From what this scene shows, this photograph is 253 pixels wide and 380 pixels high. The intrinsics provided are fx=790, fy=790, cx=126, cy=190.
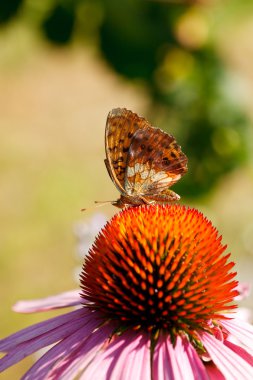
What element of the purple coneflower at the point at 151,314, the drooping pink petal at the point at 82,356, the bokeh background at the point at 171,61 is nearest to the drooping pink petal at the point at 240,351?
the purple coneflower at the point at 151,314

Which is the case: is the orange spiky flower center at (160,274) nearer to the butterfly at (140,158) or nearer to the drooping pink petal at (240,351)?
the drooping pink petal at (240,351)

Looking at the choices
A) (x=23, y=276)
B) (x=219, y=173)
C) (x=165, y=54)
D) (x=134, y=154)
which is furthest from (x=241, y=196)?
(x=134, y=154)

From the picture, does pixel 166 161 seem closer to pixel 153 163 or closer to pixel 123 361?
pixel 153 163

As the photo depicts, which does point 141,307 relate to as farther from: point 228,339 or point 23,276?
point 23,276

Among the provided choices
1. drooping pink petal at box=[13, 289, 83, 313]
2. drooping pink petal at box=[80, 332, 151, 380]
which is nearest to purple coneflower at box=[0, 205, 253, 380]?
drooping pink petal at box=[80, 332, 151, 380]

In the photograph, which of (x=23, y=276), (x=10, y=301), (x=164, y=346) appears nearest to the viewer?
(x=164, y=346)
